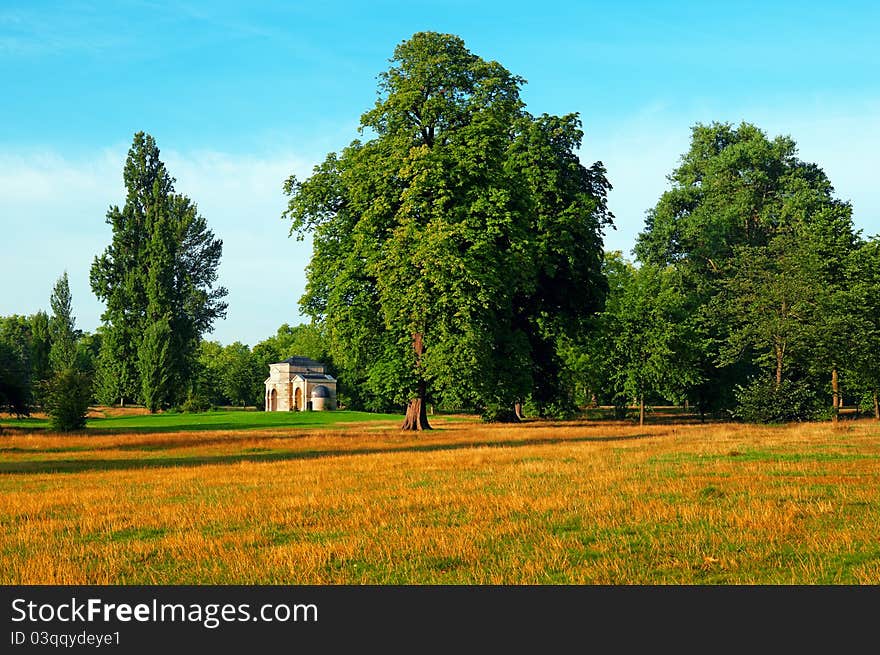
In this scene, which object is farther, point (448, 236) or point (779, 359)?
point (779, 359)

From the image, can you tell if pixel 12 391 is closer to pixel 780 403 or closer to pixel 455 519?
pixel 455 519

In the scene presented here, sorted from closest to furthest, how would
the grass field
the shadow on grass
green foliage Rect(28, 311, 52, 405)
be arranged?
the grass field < the shadow on grass < green foliage Rect(28, 311, 52, 405)

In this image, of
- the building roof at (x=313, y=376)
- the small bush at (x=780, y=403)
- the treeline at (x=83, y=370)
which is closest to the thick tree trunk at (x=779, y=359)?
the small bush at (x=780, y=403)

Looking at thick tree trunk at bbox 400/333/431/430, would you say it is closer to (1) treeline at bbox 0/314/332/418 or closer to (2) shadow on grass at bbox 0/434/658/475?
(1) treeline at bbox 0/314/332/418

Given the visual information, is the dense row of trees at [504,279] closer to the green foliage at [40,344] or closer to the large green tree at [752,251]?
the large green tree at [752,251]

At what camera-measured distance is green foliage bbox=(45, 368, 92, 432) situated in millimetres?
44750

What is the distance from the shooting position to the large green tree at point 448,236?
35.5 m

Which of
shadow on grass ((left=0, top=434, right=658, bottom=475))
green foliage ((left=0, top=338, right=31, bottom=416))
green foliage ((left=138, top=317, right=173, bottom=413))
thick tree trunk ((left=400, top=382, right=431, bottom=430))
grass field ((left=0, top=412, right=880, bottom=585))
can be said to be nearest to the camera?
grass field ((left=0, top=412, right=880, bottom=585))

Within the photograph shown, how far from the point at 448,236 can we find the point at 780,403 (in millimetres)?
23382

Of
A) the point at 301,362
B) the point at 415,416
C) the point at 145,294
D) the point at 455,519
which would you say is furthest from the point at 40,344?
the point at 455,519

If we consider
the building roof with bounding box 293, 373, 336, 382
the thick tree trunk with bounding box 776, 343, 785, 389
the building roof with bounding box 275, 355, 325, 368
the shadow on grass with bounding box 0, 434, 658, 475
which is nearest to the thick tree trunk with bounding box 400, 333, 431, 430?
the shadow on grass with bounding box 0, 434, 658, 475

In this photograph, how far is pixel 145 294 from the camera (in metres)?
78.4

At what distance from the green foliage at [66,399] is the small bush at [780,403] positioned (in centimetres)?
3884

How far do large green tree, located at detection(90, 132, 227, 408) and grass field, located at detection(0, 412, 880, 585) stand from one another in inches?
2076
